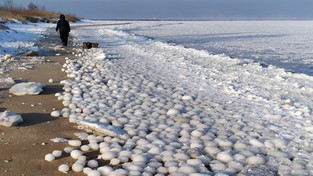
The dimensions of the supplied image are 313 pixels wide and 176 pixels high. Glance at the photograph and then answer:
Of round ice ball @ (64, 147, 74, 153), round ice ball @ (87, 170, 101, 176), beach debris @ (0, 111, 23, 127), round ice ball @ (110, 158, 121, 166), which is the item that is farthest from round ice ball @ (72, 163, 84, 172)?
beach debris @ (0, 111, 23, 127)

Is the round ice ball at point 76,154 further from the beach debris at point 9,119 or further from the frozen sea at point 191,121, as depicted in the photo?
the beach debris at point 9,119

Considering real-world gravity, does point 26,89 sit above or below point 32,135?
above

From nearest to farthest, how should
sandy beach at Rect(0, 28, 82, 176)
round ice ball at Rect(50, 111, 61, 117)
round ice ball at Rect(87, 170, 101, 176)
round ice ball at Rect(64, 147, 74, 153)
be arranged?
round ice ball at Rect(87, 170, 101, 176) → sandy beach at Rect(0, 28, 82, 176) → round ice ball at Rect(64, 147, 74, 153) → round ice ball at Rect(50, 111, 61, 117)

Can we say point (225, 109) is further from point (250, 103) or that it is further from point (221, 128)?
point (221, 128)

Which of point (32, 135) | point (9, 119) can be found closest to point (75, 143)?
point (32, 135)

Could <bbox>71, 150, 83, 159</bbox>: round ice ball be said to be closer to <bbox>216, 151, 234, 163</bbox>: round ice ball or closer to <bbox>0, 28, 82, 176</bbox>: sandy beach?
<bbox>0, 28, 82, 176</bbox>: sandy beach

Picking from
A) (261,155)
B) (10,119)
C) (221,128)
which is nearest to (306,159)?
(261,155)

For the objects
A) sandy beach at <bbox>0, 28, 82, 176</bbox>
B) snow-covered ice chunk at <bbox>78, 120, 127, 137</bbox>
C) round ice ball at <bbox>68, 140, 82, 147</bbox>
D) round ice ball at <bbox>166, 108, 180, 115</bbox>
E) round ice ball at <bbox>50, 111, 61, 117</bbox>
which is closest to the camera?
sandy beach at <bbox>0, 28, 82, 176</bbox>

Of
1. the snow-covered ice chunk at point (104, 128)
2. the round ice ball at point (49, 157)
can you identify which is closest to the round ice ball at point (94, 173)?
the round ice ball at point (49, 157)

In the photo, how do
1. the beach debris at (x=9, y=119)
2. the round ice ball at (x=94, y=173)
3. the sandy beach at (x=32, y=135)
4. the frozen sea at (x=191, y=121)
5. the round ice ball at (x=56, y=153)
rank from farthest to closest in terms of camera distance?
the beach debris at (x=9, y=119), the round ice ball at (x=56, y=153), the frozen sea at (x=191, y=121), the sandy beach at (x=32, y=135), the round ice ball at (x=94, y=173)

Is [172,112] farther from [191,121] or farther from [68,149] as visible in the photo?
[68,149]

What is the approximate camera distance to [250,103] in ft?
21.6

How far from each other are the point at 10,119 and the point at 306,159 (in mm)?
3414

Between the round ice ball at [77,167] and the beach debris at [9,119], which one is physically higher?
the beach debris at [9,119]
